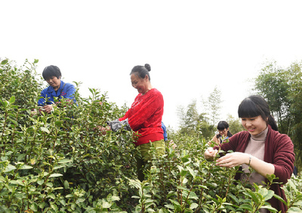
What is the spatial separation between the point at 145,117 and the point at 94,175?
954mm

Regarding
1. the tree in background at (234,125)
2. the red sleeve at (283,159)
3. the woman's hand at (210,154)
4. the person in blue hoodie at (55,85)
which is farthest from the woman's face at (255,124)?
the tree in background at (234,125)

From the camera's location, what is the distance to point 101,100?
7.84ft

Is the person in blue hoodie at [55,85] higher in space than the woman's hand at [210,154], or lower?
higher

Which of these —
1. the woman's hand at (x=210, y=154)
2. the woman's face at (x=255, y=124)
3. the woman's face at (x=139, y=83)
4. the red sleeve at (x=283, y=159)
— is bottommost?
the red sleeve at (x=283, y=159)

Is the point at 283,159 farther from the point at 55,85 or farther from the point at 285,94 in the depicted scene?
the point at 285,94

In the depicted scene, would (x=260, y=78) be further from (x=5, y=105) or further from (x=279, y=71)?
(x=5, y=105)

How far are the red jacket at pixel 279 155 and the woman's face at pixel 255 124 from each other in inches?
3.5

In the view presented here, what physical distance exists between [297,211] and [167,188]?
1009mm

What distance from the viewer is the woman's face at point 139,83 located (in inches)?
110

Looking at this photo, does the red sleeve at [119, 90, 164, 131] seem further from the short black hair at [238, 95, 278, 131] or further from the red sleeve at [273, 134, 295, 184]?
the red sleeve at [273, 134, 295, 184]

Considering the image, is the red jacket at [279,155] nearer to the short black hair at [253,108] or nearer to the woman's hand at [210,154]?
the short black hair at [253,108]

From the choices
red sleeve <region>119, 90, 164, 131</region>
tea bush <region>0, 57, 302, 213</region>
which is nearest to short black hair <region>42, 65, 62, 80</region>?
tea bush <region>0, 57, 302, 213</region>

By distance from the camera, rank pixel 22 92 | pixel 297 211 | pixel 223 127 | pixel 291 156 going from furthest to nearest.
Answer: pixel 223 127, pixel 22 92, pixel 291 156, pixel 297 211

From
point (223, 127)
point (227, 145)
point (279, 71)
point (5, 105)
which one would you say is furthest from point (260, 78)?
point (5, 105)
